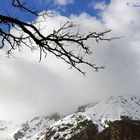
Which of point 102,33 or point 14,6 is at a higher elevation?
point 14,6

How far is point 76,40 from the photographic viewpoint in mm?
9391

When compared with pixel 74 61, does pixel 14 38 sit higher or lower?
higher

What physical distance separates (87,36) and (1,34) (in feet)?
5.33

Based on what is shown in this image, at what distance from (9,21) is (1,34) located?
0.32 metres

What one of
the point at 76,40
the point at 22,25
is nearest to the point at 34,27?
the point at 22,25

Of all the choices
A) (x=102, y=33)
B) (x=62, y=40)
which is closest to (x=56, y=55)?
(x=62, y=40)

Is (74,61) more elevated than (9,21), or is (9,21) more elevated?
(9,21)

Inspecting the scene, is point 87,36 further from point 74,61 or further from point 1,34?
point 1,34

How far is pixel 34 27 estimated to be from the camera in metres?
9.39

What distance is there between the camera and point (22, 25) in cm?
923

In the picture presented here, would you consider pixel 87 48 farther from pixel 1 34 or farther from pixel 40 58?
pixel 1 34

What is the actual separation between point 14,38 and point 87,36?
143cm

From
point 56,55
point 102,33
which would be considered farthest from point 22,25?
point 102,33

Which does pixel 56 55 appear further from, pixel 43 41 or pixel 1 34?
pixel 1 34
